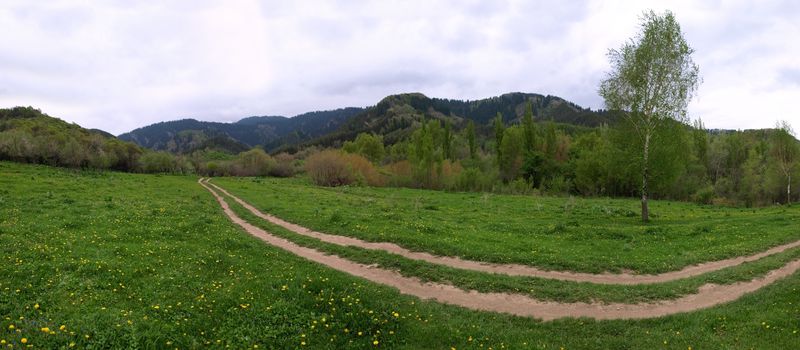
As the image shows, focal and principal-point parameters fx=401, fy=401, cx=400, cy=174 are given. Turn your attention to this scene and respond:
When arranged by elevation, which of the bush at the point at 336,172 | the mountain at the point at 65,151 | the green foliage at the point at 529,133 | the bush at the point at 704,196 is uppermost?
the green foliage at the point at 529,133

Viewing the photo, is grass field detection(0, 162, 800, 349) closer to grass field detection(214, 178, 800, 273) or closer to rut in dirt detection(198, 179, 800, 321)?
grass field detection(214, 178, 800, 273)

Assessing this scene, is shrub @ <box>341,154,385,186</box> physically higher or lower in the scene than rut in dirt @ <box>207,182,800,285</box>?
higher

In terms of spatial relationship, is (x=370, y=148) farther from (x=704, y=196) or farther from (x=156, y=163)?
(x=704, y=196)

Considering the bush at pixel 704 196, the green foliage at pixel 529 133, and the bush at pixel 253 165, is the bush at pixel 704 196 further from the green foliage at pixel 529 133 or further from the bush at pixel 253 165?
the bush at pixel 253 165

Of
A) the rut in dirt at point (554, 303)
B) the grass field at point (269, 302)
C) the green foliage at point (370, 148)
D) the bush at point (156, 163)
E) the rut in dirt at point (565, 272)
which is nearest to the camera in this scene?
the grass field at point (269, 302)

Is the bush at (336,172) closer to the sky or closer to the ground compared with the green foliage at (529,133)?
closer to the ground

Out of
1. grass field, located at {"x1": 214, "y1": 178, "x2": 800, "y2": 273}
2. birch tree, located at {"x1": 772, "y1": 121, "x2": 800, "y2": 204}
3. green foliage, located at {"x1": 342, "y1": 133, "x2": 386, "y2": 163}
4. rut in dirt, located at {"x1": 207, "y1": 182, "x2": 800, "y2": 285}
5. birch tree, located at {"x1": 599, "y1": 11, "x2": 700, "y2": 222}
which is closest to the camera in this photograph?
rut in dirt, located at {"x1": 207, "y1": 182, "x2": 800, "y2": 285}

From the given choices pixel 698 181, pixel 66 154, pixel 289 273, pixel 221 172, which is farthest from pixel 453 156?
pixel 289 273

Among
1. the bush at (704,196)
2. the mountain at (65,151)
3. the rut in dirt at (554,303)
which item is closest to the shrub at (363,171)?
the bush at (704,196)

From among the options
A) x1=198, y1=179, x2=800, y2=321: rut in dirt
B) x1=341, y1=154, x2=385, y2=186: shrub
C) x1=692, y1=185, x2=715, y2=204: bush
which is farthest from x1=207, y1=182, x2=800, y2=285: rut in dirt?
x1=341, y1=154, x2=385, y2=186: shrub

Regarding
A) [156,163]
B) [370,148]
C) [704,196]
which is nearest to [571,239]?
[704,196]

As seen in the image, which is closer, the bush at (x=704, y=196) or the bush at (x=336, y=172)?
the bush at (x=704, y=196)

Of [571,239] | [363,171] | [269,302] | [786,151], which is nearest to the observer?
[269,302]

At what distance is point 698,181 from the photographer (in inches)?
2945
